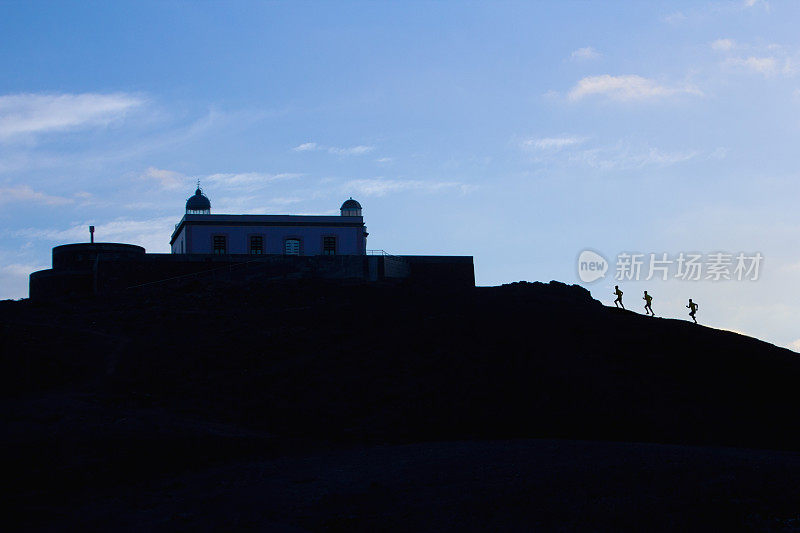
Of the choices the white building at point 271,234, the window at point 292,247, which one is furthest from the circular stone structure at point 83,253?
the window at point 292,247

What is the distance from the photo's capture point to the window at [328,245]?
190ft

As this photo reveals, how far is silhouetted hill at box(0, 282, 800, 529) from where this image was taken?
25078 millimetres

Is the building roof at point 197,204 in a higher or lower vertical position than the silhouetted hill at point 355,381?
higher

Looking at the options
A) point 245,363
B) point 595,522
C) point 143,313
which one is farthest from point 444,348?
point 595,522

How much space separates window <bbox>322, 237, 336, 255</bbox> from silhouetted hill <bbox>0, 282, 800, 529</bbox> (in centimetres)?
1299

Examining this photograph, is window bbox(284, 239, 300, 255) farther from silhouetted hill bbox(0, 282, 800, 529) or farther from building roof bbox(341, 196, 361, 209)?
silhouetted hill bbox(0, 282, 800, 529)

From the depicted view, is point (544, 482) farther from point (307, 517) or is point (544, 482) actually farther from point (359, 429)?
point (359, 429)

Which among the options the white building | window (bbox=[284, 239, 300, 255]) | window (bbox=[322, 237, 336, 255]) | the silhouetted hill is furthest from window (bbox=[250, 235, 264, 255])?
the silhouetted hill

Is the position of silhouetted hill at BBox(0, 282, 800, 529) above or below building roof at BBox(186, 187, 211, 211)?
below

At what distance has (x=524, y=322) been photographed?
3734cm

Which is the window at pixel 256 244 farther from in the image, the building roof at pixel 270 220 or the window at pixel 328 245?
the window at pixel 328 245

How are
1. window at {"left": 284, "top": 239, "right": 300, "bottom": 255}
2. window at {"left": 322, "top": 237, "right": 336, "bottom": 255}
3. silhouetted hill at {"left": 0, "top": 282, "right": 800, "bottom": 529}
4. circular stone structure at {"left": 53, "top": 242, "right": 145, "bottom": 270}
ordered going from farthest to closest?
1. window at {"left": 322, "top": 237, "right": 336, "bottom": 255}
2. window at {"left": 284, "top": 239, "right": 300, "bottom": 255}
3. circular stone structure at {"left": 53, "top": 242, "right": 145, "bottom": 270}
4. silhouetted hill at {"left": 0, "top": 282, "right": 800, "bottom": 529}

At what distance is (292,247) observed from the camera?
2270 inches

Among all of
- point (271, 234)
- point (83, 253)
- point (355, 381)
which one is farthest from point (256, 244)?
point (355, 381)
